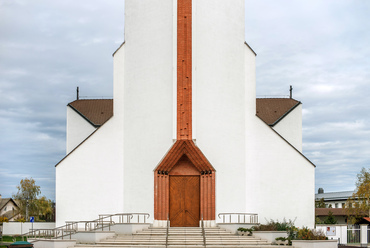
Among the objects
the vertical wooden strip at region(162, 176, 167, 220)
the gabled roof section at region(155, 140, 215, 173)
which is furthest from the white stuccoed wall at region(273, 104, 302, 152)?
the vertical wooden strip at region(162, 176, 167, 220)

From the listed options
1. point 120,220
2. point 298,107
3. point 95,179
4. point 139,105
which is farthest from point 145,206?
point 298,107

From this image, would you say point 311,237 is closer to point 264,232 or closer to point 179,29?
point 264,232

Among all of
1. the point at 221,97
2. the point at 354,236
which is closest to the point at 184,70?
the point at 221,97

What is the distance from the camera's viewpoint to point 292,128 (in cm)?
3706

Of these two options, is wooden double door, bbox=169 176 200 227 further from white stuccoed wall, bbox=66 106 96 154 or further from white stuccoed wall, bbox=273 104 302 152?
white stuccoed wall, bbox=273 104 302 152

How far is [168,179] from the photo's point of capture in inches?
1138

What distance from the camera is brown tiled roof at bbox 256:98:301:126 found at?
3819 cm

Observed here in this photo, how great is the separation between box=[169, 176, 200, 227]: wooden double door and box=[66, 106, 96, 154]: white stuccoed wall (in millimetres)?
10276

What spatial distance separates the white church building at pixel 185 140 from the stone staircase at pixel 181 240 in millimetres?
2554

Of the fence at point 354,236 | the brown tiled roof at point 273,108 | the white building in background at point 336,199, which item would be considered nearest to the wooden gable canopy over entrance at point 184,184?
the brown tiled roof at point 273,108

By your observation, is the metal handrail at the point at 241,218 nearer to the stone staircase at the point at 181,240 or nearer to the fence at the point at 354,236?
the stone staircase at the point at 181,240

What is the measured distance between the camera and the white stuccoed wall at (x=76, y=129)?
36.4 m

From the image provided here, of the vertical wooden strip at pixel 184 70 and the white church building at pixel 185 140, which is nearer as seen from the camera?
the vertical wooden strip at pixel 184 70

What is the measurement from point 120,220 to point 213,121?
8.09 metres
